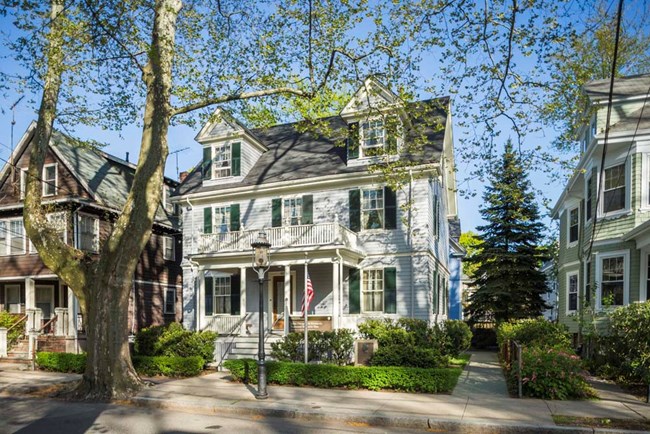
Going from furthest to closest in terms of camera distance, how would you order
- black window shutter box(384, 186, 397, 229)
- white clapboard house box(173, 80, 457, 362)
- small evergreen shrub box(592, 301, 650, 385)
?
black window shutter box(384, 186, 397, 229), white clapboard house box(173, 80, 457, 362), small evergreen shrub box(592, 301, 650, 385)

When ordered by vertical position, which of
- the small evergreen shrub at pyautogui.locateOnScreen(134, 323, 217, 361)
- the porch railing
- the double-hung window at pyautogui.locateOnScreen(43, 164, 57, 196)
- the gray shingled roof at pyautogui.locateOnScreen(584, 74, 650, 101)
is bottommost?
the small evergreen shrub at pyautogui.locateOnScreen(134, 323, 217, 361)

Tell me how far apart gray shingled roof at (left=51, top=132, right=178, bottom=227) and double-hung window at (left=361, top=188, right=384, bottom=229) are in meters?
12.0

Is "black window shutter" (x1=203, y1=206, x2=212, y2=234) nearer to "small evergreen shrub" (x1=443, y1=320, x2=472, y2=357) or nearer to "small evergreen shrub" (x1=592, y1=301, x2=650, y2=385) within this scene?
"small evergreen shrub" (x1=443, y1=320, x2=472, y2=357)

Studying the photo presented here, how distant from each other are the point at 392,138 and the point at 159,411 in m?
9.61

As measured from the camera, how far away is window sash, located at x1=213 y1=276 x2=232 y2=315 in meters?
21.4

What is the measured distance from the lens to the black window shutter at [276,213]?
69.0 ft

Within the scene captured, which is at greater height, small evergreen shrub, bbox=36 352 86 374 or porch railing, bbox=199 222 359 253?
porch railing, bbox=199 222 359 253

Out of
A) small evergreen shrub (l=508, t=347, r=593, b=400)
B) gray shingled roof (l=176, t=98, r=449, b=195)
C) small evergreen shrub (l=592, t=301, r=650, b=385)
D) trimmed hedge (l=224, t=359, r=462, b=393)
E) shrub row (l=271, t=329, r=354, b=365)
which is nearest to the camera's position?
small evergreen shrub (l=508, t=347, r=593, b=400)

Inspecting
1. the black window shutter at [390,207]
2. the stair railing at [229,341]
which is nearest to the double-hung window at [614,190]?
the black window shutter at [390,207]

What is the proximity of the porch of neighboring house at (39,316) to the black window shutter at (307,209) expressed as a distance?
32.4 feet

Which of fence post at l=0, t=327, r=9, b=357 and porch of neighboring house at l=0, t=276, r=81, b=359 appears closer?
porch of neighboring house at l=0, t=276, r=81, b=359

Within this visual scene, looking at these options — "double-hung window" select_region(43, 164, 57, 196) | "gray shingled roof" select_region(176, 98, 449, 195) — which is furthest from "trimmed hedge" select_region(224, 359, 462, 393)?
"double-hung window" select_region(43, 164, 57, 196)

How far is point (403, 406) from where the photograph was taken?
1009cm

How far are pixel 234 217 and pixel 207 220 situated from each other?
145 cm
